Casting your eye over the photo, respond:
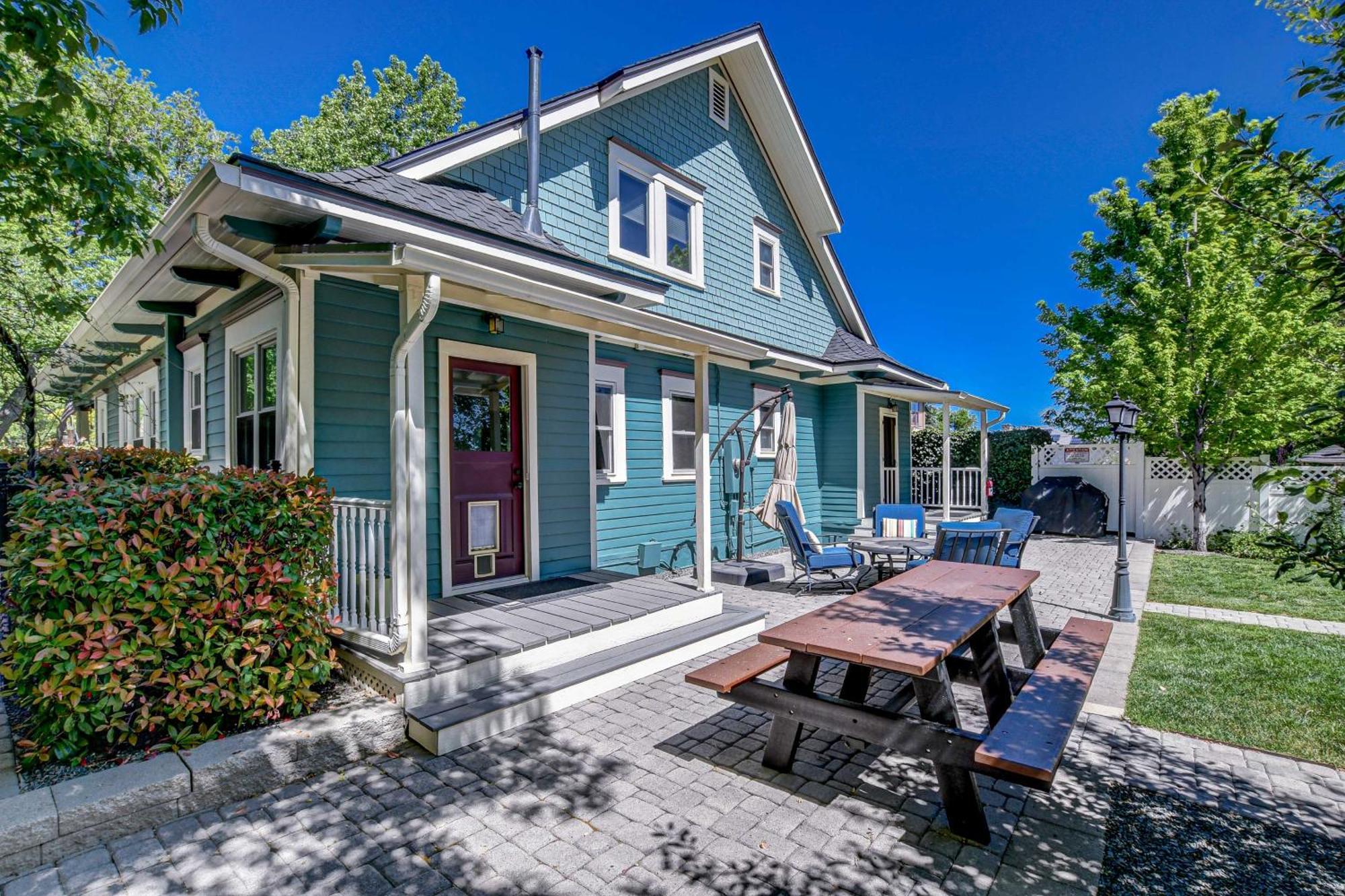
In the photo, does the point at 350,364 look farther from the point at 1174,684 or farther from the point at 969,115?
the point at 969,115

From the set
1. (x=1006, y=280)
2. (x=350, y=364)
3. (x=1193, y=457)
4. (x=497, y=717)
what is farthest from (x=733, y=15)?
(x=1006, y=280)

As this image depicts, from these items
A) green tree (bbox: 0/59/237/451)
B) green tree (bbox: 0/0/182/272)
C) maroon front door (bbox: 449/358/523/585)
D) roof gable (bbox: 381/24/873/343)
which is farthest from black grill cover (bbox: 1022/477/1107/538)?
green tree (bbox: 0/59/237/451)

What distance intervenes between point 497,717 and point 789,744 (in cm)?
178

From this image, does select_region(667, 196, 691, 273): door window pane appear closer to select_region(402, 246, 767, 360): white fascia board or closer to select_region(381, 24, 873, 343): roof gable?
select_region(381, 24, 873, 343): roof gable

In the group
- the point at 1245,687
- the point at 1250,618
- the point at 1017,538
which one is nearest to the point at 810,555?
the point at 1017,538

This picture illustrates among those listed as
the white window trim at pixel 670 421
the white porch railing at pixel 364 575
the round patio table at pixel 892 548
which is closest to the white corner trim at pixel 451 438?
the white porch railing at pixel 364 575

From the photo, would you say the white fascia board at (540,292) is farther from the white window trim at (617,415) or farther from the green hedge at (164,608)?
the white window trim at (617,415)

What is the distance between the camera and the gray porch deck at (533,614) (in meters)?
4.23

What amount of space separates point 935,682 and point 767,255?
31.0 feet

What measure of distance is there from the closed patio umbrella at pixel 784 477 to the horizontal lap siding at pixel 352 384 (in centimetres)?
458

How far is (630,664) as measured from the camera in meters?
4.69

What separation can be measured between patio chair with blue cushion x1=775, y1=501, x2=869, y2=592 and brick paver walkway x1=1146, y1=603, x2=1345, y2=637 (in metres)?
3.21

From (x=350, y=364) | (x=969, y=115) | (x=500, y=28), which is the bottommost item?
(x=350, y=364)

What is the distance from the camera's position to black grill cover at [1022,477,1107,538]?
518 inches
